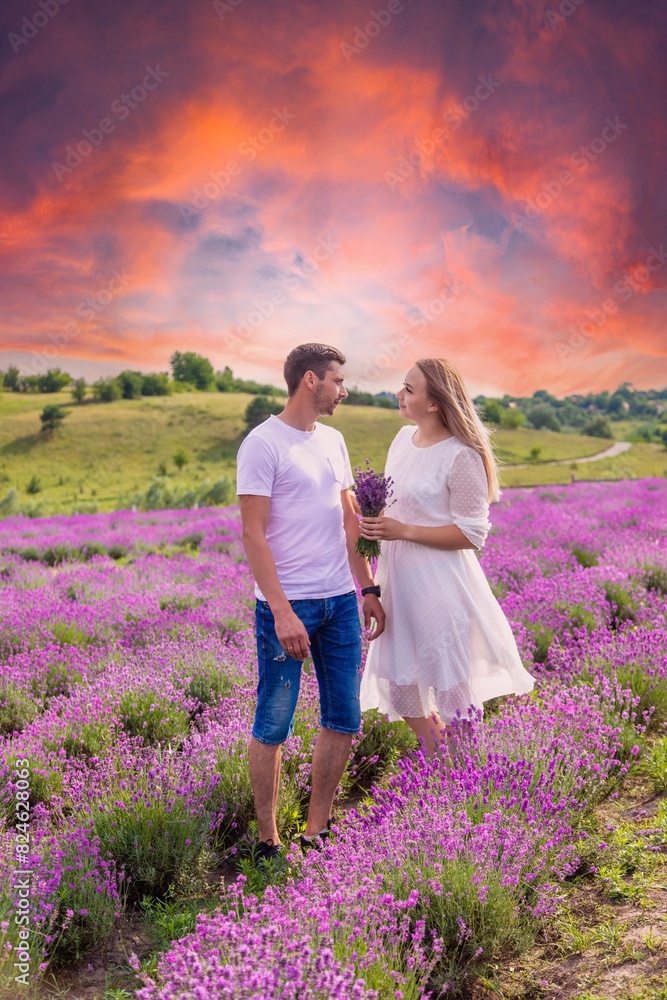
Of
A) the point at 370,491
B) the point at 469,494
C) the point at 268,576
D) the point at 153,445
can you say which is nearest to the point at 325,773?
the point at 268,576

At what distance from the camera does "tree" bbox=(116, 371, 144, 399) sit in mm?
73625

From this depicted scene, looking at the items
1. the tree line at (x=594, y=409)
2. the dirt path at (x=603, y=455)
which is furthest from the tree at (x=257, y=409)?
the tree line at (x=594, y=409)

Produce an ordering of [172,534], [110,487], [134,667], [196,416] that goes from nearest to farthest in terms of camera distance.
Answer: [134,667] → [172,534] → [110,487] → [196,416]

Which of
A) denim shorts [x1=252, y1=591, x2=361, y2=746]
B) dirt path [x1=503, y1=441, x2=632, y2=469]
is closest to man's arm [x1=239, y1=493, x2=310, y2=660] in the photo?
denim shorts [x1=252, y1=591, x2=361, y2=746]

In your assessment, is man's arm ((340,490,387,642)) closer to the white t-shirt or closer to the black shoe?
the white t-shirt

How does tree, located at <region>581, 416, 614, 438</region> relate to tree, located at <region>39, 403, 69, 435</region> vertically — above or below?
above

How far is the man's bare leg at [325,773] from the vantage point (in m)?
2.98

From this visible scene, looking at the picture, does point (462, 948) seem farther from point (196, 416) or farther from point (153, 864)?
point (196, 416)

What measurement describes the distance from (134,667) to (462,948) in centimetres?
301

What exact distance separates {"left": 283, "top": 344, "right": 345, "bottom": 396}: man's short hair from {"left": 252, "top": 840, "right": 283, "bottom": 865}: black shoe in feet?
6.80

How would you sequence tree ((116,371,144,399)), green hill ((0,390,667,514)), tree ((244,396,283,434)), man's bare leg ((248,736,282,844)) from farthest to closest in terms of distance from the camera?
tree ((116,371,144,399)) < tree ((244,396,283,434)) < green hill ((0,390,667,514)) < man's bare leg ((248,736,282,844))

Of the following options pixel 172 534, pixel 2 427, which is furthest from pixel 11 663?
pixel 2 427

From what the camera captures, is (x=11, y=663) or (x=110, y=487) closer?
(x=11, y=663)

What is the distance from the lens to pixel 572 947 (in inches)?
Result: 90.5
